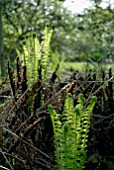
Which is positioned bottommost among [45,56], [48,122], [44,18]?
[48,122]

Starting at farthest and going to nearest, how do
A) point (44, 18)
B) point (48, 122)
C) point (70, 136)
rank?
1. point (44, 18)
2. point (48, 122)
3. point (70, 136)

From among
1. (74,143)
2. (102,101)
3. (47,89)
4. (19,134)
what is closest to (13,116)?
(19,134)

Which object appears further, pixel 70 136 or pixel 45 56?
pixel 45 56

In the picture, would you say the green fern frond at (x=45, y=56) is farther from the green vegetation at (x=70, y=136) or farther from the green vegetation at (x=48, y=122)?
the green vegetation at (x=70, y=136)

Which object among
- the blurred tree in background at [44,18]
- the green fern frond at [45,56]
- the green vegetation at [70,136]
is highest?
the blurred tree in background at [44,18]

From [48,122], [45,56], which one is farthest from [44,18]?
[48,122]

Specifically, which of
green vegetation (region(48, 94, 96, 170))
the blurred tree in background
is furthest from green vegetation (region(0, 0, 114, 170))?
the blurred tree in background

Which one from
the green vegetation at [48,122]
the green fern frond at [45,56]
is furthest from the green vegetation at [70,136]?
the green fern frond at [45,56]

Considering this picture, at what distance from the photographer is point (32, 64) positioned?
5.91 ft

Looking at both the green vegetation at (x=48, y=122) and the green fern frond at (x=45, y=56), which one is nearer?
the green vegetation at (x=48, y=122)

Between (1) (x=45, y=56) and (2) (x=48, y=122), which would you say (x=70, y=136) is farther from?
(1) (x=45, y=56)

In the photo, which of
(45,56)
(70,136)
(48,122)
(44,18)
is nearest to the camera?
(70,136)

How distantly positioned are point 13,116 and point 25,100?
0.30ft

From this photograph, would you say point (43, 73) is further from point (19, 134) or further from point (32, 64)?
point (19, 134)
